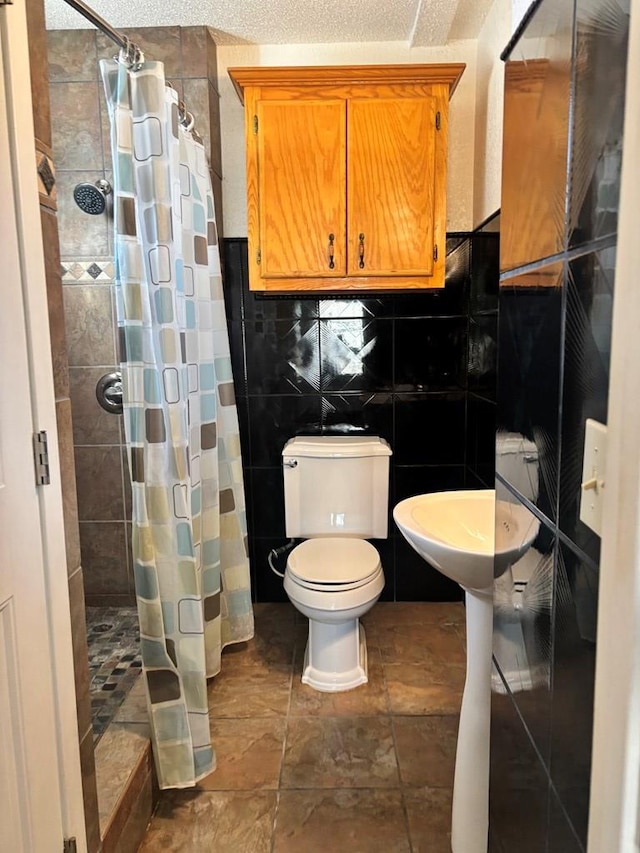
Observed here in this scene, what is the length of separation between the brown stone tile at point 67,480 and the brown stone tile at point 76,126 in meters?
1.84

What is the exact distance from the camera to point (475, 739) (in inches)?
55.2

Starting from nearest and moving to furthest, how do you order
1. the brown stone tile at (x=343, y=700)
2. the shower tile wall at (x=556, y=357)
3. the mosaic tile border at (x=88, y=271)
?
the shower tile wall at (x=556, y=357) < the brown stone tile at (x=343, y=700) < the mosaic tile border at (x=88, y=271)

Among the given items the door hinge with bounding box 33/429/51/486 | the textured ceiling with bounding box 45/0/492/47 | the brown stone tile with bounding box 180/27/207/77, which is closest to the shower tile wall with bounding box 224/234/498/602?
the brown stone tile with bounding box 180/27/207/77

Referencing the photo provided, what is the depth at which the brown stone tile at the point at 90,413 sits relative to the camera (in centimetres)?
263

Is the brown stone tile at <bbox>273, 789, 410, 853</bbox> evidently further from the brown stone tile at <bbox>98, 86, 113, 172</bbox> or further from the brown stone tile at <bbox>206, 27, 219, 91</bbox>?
the brown stone tile at <bbox>206, 27, 219, 91</bbox>

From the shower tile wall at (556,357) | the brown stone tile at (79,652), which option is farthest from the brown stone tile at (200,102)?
the brown stone tile at (79,652)

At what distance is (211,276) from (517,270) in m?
1.47

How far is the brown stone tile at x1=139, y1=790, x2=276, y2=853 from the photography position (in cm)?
157

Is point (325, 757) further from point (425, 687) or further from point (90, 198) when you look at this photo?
point (90, 198)

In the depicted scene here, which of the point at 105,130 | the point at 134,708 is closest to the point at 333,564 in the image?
the point at 134,708

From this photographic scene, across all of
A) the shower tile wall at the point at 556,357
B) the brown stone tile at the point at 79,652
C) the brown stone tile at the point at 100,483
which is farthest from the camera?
the brown stone tile at the point at 100,483

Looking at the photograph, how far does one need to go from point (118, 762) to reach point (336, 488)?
131cm

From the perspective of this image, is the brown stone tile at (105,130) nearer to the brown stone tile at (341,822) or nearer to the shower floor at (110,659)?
the shower floor at (110,659)

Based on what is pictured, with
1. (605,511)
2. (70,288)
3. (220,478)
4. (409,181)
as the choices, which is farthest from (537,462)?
(70,288)
